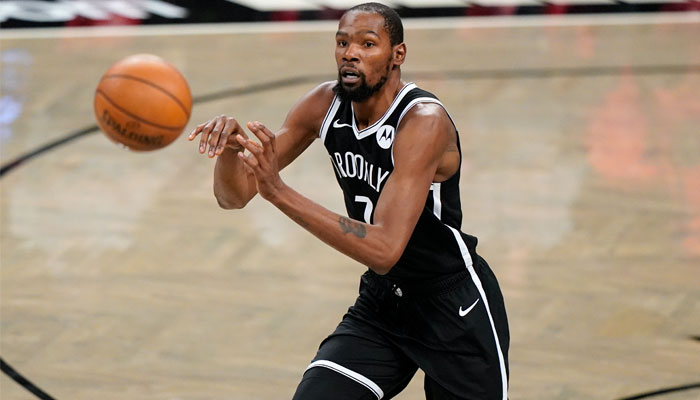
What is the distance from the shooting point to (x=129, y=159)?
8867 mm

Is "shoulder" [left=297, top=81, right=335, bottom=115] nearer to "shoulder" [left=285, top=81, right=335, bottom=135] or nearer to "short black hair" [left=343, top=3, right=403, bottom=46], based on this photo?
"shoulder" [left=285, top=81, right=335, bottom=135]

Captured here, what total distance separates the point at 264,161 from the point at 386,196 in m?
0.46

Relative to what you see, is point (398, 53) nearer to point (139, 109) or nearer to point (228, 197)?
point (228, 197)

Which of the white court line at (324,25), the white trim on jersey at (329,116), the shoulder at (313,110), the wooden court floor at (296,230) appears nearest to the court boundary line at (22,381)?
the wooden court floor at (296,230)

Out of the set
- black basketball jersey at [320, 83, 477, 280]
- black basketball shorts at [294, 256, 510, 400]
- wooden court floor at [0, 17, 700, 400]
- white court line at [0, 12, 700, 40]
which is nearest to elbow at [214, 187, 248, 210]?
black basketball jersey at [320, 83, 477, 280]

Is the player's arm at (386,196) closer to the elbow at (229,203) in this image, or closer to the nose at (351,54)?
the nose at (351,54)

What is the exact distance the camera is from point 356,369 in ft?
14.1

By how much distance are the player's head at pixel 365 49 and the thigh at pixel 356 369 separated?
0.93 m

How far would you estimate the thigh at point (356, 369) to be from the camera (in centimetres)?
423

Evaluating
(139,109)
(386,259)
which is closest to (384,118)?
(386,259)

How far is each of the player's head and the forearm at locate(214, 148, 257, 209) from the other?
479 millimetres

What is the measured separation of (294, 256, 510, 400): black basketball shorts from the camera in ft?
14.0

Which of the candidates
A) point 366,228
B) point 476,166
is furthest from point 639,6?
point 366,228

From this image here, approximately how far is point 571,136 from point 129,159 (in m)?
3.54
